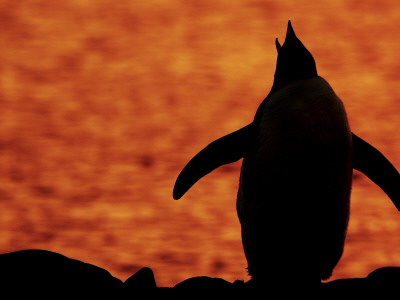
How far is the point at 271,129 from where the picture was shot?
11.4ft

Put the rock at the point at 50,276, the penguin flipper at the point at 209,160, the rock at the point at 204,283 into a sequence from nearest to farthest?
the rock at the point at 50,276
the rock at the point at 204,283
the penguin flipper at the point at 209,160

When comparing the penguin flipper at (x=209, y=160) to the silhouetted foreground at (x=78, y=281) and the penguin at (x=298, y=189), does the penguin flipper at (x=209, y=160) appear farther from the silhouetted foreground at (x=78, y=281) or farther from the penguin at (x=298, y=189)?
the silhouetted foreground at (x=78, y=281)

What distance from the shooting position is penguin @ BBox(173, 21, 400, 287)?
3336 millimetres

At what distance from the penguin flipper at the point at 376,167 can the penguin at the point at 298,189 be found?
44 cm

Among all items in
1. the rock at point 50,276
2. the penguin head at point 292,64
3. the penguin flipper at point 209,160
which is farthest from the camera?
the penguin flipper at point 209,160

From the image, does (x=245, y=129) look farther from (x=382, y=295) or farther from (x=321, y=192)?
(x=382, y=295)

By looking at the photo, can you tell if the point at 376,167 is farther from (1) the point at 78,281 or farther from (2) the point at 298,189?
(1) the point at 78,281

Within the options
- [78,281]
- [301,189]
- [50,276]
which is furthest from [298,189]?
[50,276]

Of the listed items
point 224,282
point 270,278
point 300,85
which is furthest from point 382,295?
point 300,85

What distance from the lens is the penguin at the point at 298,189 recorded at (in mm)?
3336

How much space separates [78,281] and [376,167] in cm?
171

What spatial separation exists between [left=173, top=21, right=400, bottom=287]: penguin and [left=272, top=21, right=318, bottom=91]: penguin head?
17 centimetres

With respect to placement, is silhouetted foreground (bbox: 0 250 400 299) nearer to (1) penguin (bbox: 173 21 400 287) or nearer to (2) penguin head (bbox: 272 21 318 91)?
(1) penguin (bbox: 173 21 400 287)

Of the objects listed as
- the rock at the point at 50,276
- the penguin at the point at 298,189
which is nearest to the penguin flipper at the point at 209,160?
the penguin at the point at 298,189
